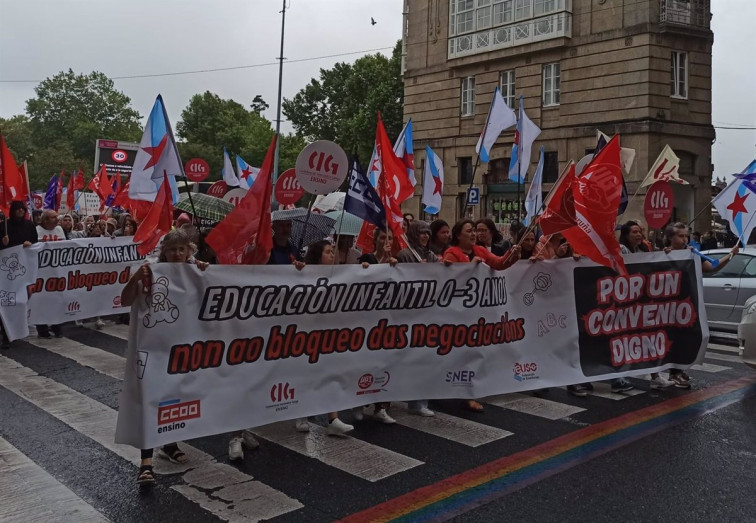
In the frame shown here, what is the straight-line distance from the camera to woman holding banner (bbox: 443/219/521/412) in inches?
238

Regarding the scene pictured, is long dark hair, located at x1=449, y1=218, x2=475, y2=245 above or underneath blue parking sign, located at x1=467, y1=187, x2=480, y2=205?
underneath

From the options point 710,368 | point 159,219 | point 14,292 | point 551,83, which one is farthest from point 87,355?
point 551,83

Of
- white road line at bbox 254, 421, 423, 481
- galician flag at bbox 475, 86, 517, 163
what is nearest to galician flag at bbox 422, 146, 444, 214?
galician flag at bbox 475, 86, 517, 163

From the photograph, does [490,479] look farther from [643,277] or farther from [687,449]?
[643,277]

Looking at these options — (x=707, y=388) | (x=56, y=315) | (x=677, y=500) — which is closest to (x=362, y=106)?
(x=56, y=315)

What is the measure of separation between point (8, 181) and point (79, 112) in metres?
79.1

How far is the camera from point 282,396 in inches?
197

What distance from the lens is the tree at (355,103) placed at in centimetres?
4150

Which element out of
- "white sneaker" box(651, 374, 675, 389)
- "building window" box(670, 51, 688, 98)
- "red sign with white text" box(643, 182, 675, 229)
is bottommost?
"white sneaker" box(651, 374, 675, 389)

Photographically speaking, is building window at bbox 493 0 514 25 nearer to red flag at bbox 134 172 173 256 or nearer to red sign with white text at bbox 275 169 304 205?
red sign with white text at bbox 275 169 304 205

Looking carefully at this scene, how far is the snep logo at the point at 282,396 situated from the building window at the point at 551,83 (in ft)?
83.8

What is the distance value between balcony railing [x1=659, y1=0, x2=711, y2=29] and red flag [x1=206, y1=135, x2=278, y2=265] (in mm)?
24613

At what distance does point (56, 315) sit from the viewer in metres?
9.72

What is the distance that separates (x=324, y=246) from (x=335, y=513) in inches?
88.7
